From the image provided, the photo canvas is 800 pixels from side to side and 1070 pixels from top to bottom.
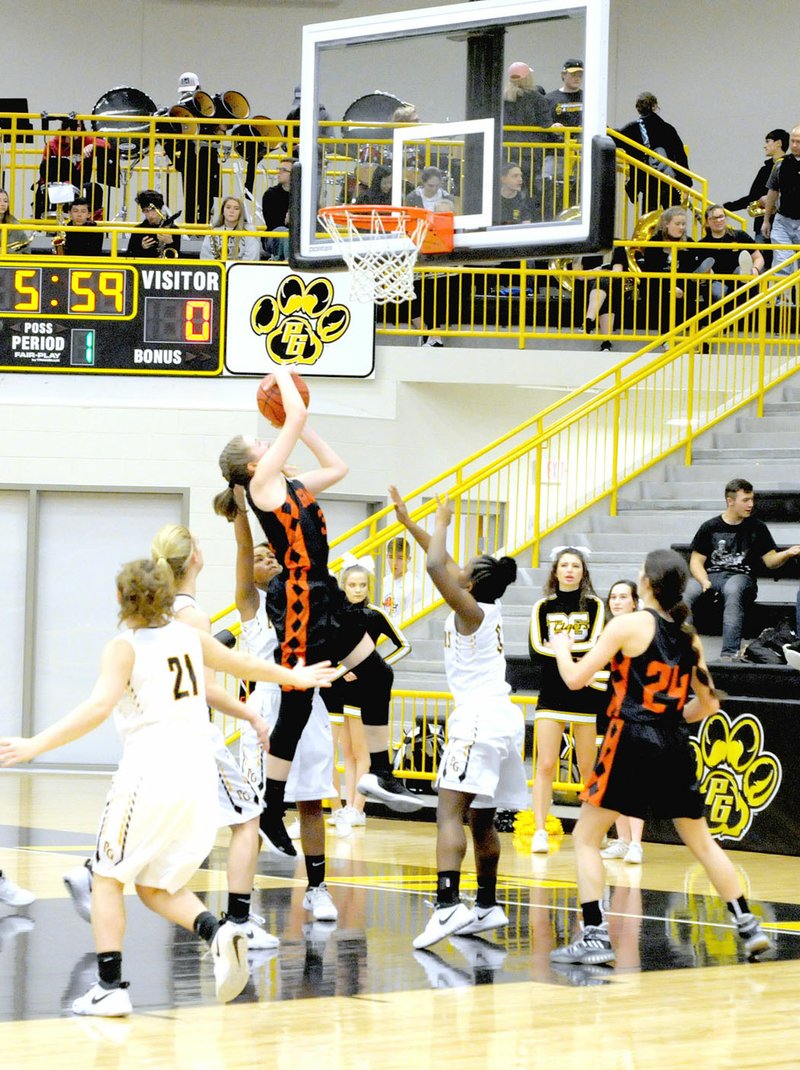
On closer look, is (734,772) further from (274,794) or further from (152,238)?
(152,238)

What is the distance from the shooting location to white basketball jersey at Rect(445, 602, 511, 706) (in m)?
8.20

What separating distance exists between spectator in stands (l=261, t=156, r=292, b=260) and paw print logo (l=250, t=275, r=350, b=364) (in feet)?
2.24

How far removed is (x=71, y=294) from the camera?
56.4 feet

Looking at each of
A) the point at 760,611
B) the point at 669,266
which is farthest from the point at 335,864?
the point at 669,266

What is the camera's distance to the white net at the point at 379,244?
1043 cm

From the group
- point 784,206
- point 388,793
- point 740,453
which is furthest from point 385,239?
point 784,206

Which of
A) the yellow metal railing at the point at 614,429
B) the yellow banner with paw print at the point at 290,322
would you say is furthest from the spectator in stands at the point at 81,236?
the yellow metal railing at the point at 614,429

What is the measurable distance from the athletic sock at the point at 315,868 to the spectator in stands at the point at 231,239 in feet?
34.8

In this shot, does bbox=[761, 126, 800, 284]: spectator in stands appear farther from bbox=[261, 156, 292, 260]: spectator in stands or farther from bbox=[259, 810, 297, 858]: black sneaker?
bbox=[259, 810, 297, 858]: black sneaker

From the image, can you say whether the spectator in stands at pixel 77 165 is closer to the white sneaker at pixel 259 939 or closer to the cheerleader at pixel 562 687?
the cheerleader at pixel 562 687

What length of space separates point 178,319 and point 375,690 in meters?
6.98

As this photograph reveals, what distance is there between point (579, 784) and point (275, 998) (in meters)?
6.36

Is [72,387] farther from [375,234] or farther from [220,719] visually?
[375,234]

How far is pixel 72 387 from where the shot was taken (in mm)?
17109
